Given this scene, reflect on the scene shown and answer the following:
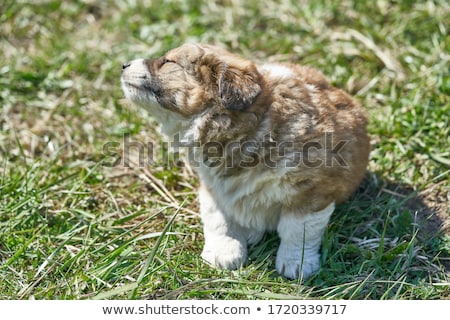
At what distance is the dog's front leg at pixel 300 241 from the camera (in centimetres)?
466

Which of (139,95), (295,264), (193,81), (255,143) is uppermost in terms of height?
(193,81)

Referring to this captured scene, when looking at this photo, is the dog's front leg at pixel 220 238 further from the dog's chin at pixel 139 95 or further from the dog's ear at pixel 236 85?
the dog's ear at pixel 236 85

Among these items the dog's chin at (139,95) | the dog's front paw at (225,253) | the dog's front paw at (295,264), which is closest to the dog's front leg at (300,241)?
the dog's front paw at (295,264)

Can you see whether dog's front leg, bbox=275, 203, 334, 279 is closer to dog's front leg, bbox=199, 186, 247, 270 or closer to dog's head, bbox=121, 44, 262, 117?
dog's front leg, bbox=199, 186, 247, 270

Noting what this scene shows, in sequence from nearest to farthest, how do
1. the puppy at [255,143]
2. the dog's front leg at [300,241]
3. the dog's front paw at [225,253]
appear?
1. the puppy at [255,143]
2. the dog's front leg at [300,241]
3. the dog's front paw at [225,253]

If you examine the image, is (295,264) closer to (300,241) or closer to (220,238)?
(300,241)

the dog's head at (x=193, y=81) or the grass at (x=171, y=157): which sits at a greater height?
the dog's head at (x=193, y=81)

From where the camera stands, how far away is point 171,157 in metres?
6.14

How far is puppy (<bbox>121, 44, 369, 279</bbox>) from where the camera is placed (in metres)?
4.55

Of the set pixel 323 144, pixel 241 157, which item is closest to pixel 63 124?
pixel 241 157

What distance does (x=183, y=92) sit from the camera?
474cm

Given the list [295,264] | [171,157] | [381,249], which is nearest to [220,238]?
[295,264]

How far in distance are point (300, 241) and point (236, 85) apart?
1.34 meters

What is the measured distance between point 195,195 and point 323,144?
1.54 meters
